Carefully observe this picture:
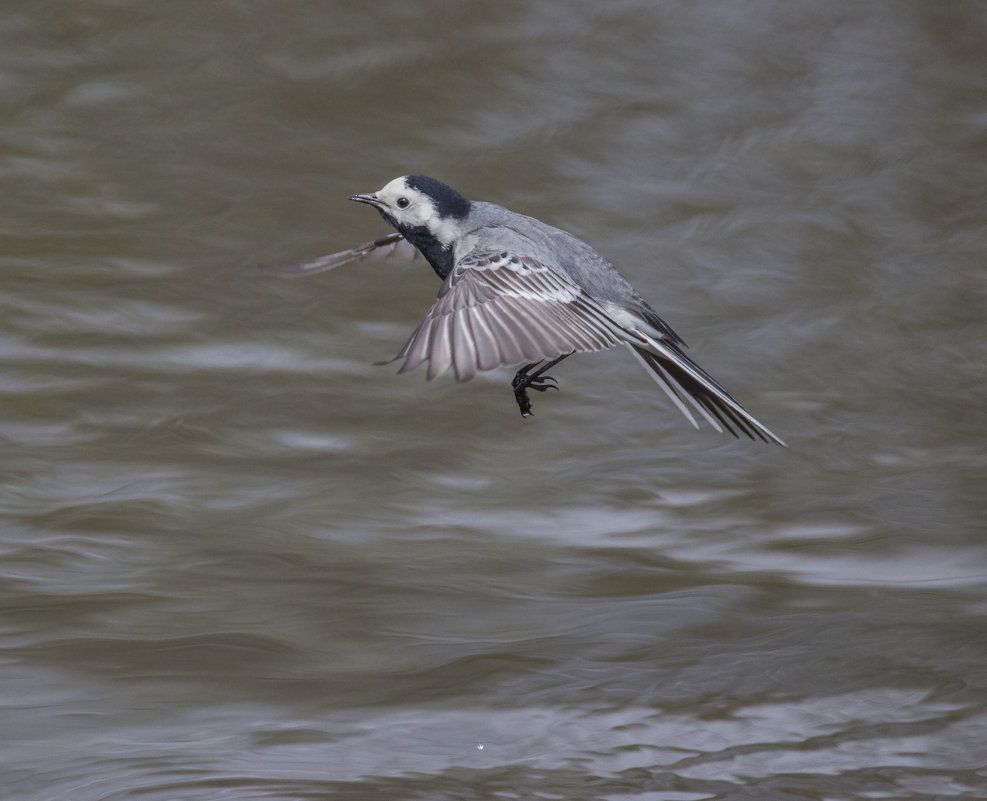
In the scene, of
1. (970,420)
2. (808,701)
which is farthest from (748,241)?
(808,701)

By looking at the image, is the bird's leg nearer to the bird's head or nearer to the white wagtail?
the white wagtail

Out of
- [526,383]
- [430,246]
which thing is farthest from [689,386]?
[430,246]

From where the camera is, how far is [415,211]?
4.78 m

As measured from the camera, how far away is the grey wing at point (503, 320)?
4.07 m

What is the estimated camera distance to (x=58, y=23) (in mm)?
10641

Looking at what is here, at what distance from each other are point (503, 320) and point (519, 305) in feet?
0.39

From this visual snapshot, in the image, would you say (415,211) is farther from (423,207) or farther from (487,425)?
(487,425)

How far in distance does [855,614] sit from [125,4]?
7060 mm

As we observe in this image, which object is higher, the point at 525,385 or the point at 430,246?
the point at 430,246

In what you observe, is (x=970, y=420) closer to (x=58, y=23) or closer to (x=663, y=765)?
(x=663, y=765)

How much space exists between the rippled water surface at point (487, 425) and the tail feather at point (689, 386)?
5.13 feet

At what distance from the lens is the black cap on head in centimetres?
471

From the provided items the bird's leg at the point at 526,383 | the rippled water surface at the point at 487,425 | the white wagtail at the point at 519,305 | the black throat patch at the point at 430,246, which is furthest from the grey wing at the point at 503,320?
the rippled water surface at the point at 487,425

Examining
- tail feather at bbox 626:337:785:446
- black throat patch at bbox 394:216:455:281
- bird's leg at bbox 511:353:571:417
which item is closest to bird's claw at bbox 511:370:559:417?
bird's leg at bbox 511:353:571:417
